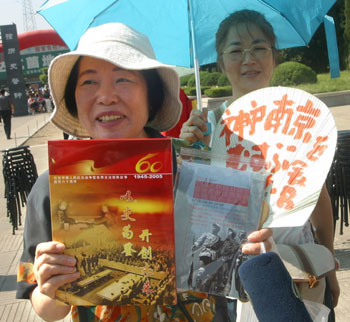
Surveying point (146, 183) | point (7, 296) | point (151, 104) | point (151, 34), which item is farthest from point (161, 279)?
point (7, 296)

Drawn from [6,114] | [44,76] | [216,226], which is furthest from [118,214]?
[44,76]

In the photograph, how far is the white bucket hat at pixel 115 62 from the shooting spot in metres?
1.25

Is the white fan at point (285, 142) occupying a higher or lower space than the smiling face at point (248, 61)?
lower

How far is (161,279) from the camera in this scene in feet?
3.51

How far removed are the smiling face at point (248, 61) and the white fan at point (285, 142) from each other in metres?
0.79

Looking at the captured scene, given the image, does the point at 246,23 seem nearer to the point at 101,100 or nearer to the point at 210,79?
the point at 101,100

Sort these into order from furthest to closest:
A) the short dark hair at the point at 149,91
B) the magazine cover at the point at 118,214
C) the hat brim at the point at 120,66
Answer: the short dark hair at the point at 149,91, the hat brim at the point at 120,66, the magazine cover at the point at 118,214

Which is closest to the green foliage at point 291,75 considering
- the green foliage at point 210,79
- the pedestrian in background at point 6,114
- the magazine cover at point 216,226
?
the green foliage at point 210,79

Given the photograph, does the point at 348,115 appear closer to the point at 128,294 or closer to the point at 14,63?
the point at 128,294

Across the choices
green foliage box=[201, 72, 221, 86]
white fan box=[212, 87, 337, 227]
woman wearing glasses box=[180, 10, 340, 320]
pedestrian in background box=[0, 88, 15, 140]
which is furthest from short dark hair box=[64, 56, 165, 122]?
green foliage box=[201, 72, 221, 86]

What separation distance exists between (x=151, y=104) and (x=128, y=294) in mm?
647

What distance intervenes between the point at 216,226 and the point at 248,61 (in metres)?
1.18

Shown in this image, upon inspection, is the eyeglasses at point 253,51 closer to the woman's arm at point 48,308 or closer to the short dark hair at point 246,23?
the short dark hair at point 246,23

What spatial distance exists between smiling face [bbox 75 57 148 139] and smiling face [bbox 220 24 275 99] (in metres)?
0.88
